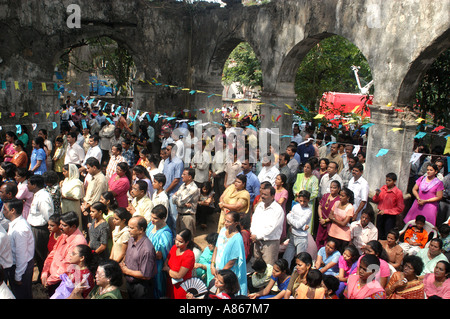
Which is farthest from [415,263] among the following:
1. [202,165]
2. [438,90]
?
[438,90]

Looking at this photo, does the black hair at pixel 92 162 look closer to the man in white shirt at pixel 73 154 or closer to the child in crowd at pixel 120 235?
the child in crowd at pixel 120 235

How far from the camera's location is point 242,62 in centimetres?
1619

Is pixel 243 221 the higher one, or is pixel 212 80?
pixel 212 80

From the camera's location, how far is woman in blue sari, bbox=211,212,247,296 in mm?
4602

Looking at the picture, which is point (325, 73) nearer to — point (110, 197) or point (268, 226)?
point (268, 226)

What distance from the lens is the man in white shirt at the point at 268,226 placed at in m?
5.45

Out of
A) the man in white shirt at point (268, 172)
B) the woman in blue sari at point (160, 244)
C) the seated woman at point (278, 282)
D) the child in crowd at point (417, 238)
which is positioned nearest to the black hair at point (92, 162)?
the woman in blue sari at point (160, 244)

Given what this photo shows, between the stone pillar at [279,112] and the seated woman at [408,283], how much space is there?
231 inches

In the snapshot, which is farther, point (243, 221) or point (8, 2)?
point (8, 2)

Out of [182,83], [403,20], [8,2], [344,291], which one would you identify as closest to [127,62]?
[182,83]

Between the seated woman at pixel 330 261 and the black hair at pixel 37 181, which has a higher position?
the black hair at pixel 37 181

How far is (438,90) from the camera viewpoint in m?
9.98

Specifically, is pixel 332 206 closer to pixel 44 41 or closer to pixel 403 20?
pixel 403 20

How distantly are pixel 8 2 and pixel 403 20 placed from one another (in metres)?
8.76
